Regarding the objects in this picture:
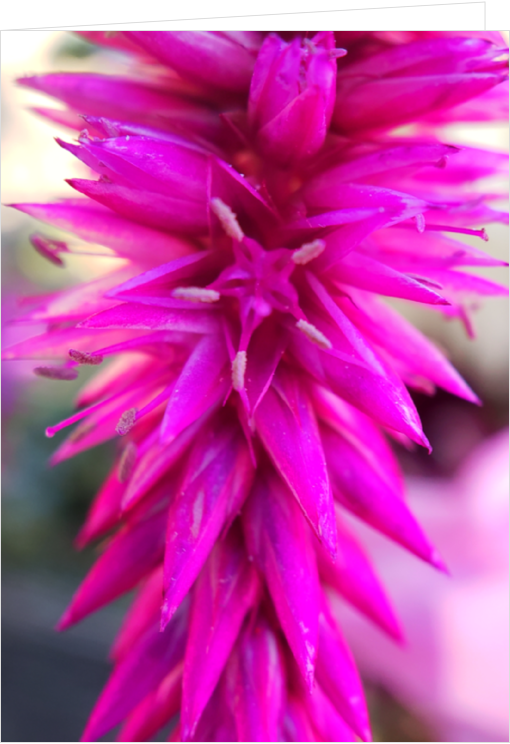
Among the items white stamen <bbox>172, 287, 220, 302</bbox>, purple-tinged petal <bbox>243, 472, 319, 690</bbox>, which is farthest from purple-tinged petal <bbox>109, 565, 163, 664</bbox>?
white stamen <bbox>172, 287, 220, 302</bbox>

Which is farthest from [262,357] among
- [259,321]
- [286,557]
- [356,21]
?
[356,21]

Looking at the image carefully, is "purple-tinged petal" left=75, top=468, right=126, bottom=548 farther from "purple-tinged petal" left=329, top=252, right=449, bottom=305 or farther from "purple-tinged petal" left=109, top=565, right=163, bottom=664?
"purple-tinged petal" left=329, top=252, right=449, bottom=305

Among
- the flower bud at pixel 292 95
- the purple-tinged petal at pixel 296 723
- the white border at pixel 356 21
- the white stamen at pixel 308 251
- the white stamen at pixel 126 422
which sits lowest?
the purple-tinged petal at pixel 296 723

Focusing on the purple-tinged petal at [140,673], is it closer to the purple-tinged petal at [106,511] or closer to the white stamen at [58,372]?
the purple-tinged petal at [106,511]

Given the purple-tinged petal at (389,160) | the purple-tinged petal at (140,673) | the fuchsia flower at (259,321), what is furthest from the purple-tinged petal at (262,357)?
the purple-tinged petal at (140,673)

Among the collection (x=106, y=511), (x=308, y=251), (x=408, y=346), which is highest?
(x=308, y=251)

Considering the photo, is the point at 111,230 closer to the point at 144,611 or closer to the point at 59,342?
the point at 59,342
